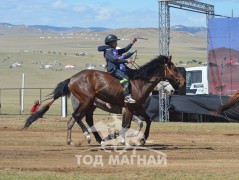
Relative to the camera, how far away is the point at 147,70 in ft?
54.8

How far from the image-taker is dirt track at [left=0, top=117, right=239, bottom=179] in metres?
12.3

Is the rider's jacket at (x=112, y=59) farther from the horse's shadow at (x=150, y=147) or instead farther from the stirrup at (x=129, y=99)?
the horse's shadow at (x=150, y=147)

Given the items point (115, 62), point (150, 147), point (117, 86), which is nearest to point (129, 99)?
point (117, 86)

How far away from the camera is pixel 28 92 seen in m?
61.4

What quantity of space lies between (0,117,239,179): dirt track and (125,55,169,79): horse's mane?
173cm

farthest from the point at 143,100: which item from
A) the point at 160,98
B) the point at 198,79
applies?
the point at 198,79

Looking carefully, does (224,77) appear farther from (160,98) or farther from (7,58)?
(7,58)

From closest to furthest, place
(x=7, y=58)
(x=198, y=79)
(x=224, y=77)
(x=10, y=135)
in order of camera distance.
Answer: (x=10, y=135) → (x=224, y=77) → (x=198, y=79) → (x=7, y=58)

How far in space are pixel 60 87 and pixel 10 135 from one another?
365 centimetres

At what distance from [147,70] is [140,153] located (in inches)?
98.6

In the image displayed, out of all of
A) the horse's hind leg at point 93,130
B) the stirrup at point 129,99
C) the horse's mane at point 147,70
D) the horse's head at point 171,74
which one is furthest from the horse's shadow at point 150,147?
the horse's mane at point 147,70

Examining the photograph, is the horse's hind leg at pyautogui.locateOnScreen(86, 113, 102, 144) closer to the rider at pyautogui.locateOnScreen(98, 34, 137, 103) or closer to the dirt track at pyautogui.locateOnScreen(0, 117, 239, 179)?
the dirt track at pyautogui.locateOnScreen(0, 117, 239, 179)

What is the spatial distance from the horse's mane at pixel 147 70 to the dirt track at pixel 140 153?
173 centimetres

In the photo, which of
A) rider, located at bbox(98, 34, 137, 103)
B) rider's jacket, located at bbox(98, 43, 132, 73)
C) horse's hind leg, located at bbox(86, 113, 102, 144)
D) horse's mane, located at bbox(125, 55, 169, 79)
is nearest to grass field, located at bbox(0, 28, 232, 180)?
horse's hind leg, located at bbox(86, 113, 102, 144)
